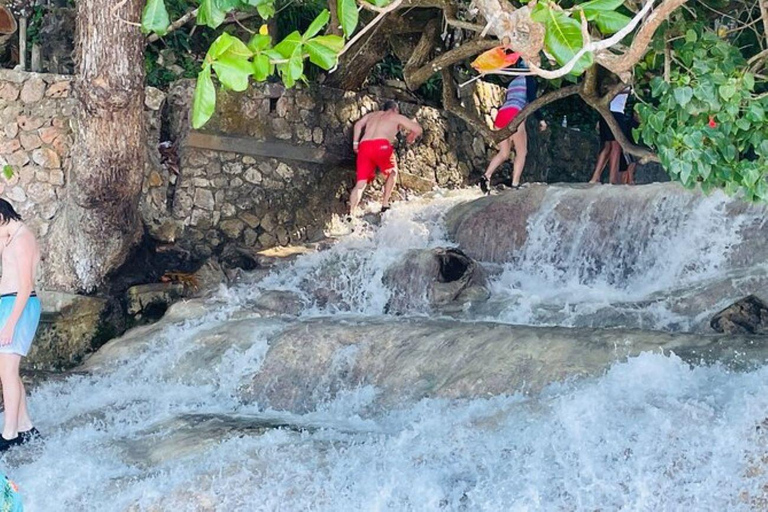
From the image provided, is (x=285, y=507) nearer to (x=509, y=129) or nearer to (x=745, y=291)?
(x=745, y=291)

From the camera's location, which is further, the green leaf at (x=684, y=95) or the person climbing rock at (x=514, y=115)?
the person climbing rock at (x=514, y=115)

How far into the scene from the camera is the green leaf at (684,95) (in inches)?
250

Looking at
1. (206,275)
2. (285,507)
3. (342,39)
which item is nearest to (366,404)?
(285,507)

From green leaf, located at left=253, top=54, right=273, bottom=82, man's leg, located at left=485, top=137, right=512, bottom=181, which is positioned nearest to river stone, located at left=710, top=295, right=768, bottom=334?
green leaf, located at left=253, top=54, right=273, bottom=82

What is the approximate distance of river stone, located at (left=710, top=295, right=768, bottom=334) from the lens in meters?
7.74

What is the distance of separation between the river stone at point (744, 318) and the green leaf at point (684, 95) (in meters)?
2.05

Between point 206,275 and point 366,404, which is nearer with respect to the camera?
point 366,404

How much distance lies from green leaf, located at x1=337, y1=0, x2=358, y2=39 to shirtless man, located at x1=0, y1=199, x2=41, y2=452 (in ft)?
8.51

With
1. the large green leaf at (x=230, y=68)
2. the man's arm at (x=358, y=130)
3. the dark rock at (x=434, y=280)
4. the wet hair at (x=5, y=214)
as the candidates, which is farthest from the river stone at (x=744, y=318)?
the man's arm at (x=358, y=130)

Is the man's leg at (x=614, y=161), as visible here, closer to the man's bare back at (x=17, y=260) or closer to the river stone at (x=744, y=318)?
the river stone at (x=744, y=318)

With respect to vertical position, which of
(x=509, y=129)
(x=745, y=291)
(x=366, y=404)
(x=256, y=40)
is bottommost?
(x=366, y=404)

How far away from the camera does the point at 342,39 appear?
6043mm

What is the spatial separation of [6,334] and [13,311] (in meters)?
0.16

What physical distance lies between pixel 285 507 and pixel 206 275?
548 centimetres
